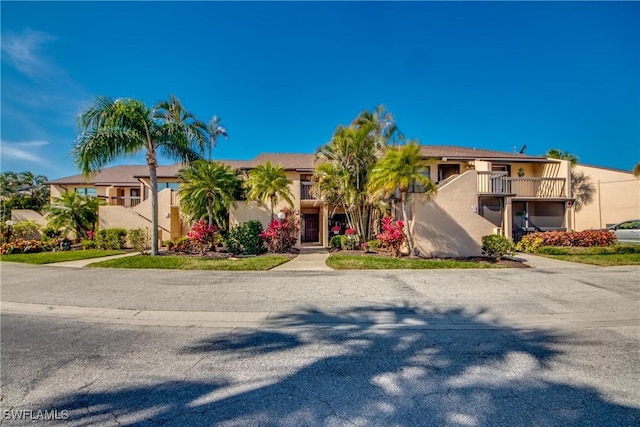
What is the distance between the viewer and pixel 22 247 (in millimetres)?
15570

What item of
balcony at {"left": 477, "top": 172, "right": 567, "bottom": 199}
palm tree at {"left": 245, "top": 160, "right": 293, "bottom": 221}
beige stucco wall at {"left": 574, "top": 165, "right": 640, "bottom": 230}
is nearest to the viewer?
palm tree at {"left": 245, "top": 160, "right": 293, "bottom": 221}

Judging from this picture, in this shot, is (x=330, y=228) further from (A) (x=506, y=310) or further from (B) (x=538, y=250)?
(A) (x=506, y=310)

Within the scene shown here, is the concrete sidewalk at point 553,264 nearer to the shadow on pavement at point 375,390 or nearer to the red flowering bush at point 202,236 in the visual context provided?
the shadow on pavement at point 375,390

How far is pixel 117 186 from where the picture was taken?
25.7 m

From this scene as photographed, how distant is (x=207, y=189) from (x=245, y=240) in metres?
3.07

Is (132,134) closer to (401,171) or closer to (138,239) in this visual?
(138,239)

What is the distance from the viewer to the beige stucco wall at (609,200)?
19.0 m

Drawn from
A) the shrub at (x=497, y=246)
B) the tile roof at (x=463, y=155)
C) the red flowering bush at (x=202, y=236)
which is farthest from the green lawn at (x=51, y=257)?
the tile roof at (x=463, y=155)

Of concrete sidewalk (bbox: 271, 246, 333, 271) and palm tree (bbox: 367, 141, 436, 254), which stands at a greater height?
palm tree (bbox: 367, 141, 436, 254)

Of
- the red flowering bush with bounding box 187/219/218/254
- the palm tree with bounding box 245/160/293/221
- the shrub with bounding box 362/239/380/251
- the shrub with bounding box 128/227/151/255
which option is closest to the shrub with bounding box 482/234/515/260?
the shrub with bounding box 362/239/380/251

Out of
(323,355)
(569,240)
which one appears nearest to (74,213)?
(323,355)

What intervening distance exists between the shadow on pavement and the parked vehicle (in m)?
17.8

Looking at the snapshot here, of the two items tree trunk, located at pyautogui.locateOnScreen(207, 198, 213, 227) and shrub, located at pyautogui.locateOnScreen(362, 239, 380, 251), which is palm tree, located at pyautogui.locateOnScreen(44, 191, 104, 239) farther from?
shrub, located at pyautogui.locateOnScreen(362, 239, 380, 251)

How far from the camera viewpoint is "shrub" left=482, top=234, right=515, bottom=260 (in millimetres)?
11719
